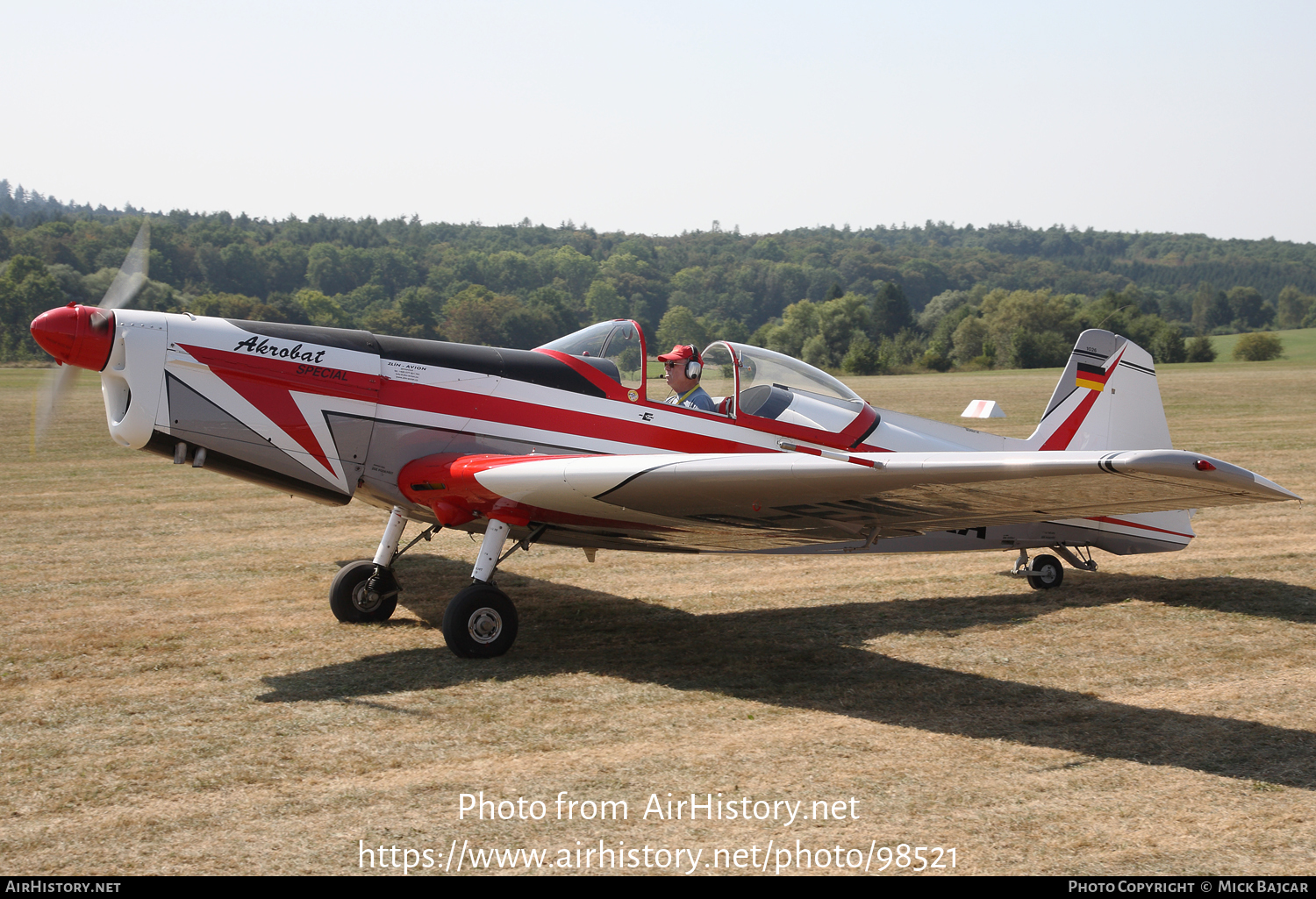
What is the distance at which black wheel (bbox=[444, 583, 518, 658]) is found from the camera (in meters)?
6.10

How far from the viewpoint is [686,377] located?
7.03 metres

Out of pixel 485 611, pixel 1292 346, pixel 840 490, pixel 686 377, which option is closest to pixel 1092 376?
pixel 686 377

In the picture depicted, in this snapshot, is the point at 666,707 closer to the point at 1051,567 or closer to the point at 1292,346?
the point at 1051,567

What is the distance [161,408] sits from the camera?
602 centimetres

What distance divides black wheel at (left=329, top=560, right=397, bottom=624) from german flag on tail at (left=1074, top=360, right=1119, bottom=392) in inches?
222

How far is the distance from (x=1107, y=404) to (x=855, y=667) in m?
3.43

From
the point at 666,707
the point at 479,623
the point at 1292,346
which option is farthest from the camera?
the point at 1292,346

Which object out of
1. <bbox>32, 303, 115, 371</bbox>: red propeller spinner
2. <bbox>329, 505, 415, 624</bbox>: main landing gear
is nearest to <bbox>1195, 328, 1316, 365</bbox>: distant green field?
<bbox>329, 505, 415, 624</bbox>: main landing gear

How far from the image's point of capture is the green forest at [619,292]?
129 ft

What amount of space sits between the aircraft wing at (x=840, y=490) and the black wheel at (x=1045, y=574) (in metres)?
2.75

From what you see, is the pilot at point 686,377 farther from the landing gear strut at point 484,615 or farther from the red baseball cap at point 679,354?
the landing gear strut at point 484,615

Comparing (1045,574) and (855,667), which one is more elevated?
(1045,574)

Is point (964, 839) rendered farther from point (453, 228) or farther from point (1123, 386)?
point (453, 228)

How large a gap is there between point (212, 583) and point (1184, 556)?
28.9 feet
